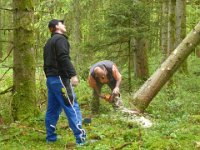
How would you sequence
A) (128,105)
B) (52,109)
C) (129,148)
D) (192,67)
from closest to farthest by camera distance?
(129,148) → (52,109) → (128,105) → (192,67)

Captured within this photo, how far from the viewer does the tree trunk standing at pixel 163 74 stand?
9844mm

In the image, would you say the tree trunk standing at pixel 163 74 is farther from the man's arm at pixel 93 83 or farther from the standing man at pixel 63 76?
the standing man at pixel 63 76

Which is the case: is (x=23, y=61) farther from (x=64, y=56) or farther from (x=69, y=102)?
(x=69, y=102)

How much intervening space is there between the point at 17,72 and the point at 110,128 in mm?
2186

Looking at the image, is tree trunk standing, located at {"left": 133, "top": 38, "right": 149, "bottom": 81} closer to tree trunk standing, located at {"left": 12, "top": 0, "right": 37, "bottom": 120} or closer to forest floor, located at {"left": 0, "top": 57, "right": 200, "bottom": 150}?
forest floor, located at {"left": 0, "top": 57, "right": 200, "bottom": 150}

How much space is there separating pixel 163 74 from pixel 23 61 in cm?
385

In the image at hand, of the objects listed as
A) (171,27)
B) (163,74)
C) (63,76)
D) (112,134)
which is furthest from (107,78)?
(171,27)

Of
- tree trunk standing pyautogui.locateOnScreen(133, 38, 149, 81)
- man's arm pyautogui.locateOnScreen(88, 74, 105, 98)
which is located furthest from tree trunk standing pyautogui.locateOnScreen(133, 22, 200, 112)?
tree trunk standing pyautogui.locateOnScreen(133, 38, 149, 81)

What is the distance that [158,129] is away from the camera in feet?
25.0

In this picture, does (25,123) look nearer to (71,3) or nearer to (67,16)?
(71,3)

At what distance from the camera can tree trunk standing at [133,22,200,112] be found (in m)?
9.84

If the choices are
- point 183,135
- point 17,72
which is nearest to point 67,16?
point 17,72

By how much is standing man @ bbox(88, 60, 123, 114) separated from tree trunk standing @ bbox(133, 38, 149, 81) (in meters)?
6.89

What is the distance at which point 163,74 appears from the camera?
389 inches
